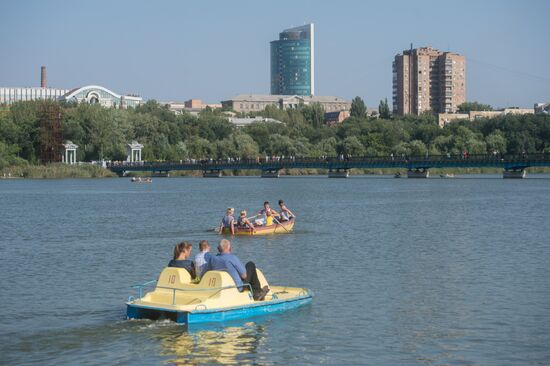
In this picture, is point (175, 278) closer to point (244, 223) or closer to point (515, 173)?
point (244, 223)

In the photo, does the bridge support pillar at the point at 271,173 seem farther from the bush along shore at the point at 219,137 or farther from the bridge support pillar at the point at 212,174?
the bush along shore at the point at 219,137

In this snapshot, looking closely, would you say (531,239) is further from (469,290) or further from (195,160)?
(195,160)

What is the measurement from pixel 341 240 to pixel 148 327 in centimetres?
2278

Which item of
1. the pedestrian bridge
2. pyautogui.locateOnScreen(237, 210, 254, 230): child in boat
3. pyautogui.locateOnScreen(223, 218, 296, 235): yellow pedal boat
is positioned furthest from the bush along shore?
pyautogui.locateOnScreen(237, 210, 254, 230): child in boat

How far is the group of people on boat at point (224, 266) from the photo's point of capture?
76.3ft

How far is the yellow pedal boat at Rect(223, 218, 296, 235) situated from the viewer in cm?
4603

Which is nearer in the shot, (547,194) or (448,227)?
(448,227)

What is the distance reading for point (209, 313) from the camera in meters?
22.2

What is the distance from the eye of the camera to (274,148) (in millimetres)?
181000

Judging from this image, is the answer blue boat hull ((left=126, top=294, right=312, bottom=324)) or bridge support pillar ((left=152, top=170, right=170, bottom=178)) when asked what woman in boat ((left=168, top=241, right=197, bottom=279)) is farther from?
bridge support pillar ((left=152, top=170, right=170, bottom=178))

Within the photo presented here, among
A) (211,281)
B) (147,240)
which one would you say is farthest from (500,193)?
(211,281)

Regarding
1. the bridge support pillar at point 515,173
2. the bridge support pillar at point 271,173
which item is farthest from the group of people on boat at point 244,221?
the bridge support pillar at point 271,173

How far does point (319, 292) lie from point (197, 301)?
575 cm

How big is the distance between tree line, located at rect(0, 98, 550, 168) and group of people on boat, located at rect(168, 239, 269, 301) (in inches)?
5186
